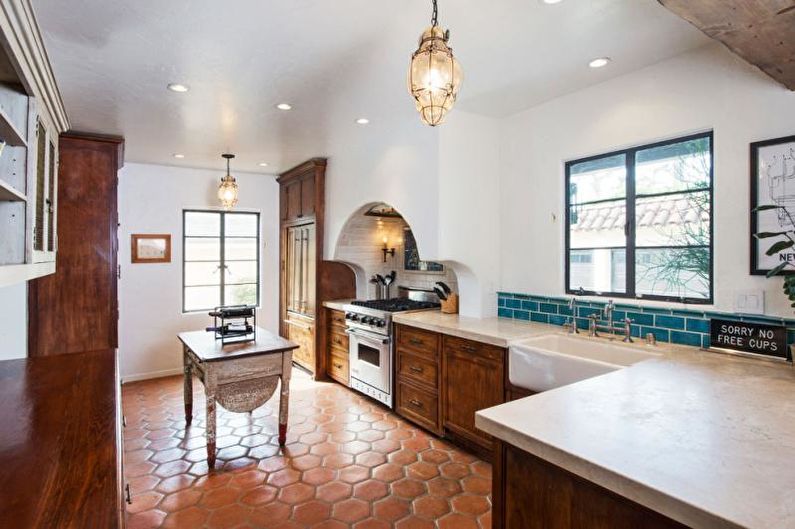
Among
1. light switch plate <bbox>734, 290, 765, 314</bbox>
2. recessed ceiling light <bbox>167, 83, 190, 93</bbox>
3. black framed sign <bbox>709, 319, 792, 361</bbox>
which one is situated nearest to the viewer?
black framed sign <bbox>709, 319, 792, 361</bbox>

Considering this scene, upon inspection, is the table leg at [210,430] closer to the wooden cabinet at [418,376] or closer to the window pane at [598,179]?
the wooden cabinet at [418,376]

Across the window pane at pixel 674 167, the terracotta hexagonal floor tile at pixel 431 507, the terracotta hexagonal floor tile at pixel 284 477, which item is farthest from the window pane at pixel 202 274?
the window pane at pixel 674 167

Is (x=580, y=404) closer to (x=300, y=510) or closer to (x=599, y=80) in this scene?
(x=300, y=510)

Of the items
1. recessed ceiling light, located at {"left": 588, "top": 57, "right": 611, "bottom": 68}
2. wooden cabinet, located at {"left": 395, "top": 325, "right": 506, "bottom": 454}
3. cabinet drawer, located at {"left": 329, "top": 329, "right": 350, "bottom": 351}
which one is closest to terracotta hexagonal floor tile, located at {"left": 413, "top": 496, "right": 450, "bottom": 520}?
wooden cabinet, located at {"left": 395, "top": 325, "right": 506, "bottom": 454}

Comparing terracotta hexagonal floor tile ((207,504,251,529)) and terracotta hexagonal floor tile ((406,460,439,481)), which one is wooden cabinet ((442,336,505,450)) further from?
terracotta hexagonal floor tile ((207,504,251,529))

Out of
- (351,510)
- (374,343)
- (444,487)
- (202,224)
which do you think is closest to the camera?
(351,510)

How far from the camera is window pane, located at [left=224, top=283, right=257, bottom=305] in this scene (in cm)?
582

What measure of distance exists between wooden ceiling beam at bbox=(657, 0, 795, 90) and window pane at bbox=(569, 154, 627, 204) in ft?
3.50

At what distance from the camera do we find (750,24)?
1.61 metres

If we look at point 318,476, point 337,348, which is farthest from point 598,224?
point 337,348

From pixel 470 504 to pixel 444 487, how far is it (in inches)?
9.1

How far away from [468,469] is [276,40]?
114 inches

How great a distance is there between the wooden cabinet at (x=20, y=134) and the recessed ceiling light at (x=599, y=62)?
8.85 ft

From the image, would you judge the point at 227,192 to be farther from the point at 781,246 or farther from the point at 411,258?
the point at 781,246
